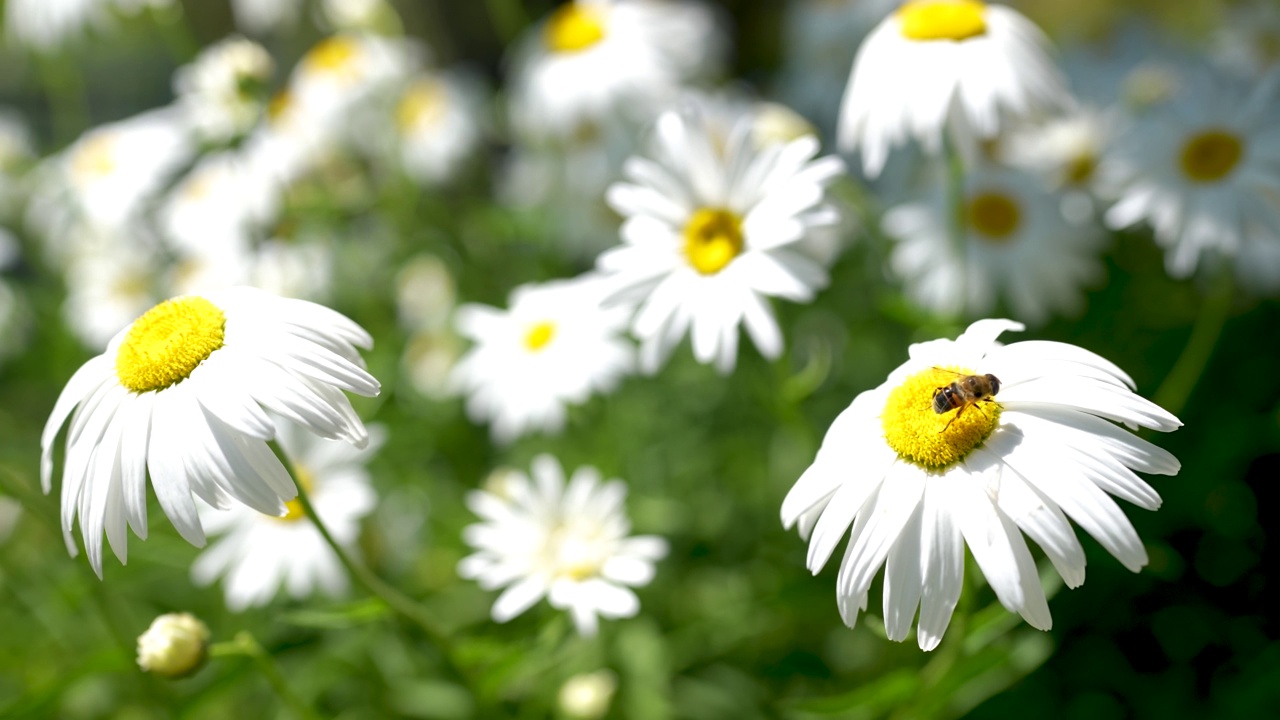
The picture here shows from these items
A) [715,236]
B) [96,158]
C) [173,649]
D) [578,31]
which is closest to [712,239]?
[715,236]

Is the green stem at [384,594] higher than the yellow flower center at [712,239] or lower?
lower

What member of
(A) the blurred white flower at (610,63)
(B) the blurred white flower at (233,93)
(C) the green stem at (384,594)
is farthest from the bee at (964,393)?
(B) the blurred white flower at (233,93)

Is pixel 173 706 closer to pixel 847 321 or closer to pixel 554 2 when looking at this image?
pixel 847 321

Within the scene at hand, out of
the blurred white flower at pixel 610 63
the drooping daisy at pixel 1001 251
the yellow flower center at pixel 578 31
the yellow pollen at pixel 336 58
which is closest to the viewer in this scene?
the drooping daisy at pixel 1001 251

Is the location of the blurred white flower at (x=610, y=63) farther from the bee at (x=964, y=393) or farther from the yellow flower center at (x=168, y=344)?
the bee at (x=964, y=393)

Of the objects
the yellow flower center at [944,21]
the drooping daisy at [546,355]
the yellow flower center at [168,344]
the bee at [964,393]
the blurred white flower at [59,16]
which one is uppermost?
the blurred white flower at [59,16]

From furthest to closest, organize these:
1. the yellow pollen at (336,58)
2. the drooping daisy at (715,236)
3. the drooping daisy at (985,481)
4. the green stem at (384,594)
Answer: the yellow pollen at (336,58) < the drooping daisy at (715,236) < the green stem at (384,594) < the drooping daisy at (985,481)

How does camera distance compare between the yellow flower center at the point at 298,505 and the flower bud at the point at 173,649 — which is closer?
the flower bud at the point at 173,649

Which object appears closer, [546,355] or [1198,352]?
[546,355]

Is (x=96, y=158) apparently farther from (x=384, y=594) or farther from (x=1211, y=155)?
(x=1211, y=155)
